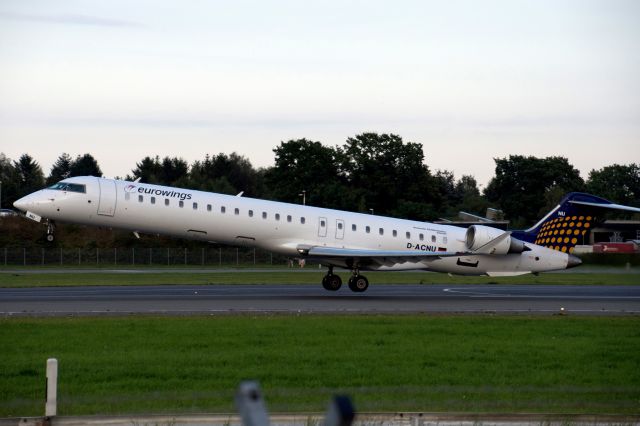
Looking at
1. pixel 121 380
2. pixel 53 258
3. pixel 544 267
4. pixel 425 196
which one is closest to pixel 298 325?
pixel 121 380

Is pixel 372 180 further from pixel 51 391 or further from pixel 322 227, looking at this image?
pixel 51 391

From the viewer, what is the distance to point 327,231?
109 ft

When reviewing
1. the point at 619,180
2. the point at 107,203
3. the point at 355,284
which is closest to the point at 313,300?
the point at 355,284

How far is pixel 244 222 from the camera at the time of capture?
32.0 m

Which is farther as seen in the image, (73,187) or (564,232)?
(564,232)

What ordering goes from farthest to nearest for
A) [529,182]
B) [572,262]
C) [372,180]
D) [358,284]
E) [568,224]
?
1. [529,182]
2. [372,180]
3. [572,262]
4. [568,224]
5. [358,284]

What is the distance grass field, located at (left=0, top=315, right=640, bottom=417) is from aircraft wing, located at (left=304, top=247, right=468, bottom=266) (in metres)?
8.90

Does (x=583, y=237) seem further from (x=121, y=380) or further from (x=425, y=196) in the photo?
(x=425, y=196)

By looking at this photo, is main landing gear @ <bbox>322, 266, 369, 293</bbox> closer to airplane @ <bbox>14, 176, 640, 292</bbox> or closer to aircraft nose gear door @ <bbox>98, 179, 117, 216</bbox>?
airplane @ <bbox>14, 176, 640, 292</bbox>

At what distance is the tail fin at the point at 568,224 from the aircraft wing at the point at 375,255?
4661 mm

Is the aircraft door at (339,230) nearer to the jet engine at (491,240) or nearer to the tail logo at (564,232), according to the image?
the jet engine at (491,240)

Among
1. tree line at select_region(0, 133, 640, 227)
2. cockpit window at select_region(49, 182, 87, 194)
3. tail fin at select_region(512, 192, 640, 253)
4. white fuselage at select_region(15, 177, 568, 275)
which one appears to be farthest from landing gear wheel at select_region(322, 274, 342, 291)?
tree line at select_region(0, 133, 640, 227)

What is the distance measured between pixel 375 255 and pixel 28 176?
309ft

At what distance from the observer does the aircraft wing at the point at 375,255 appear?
31.9 metres
